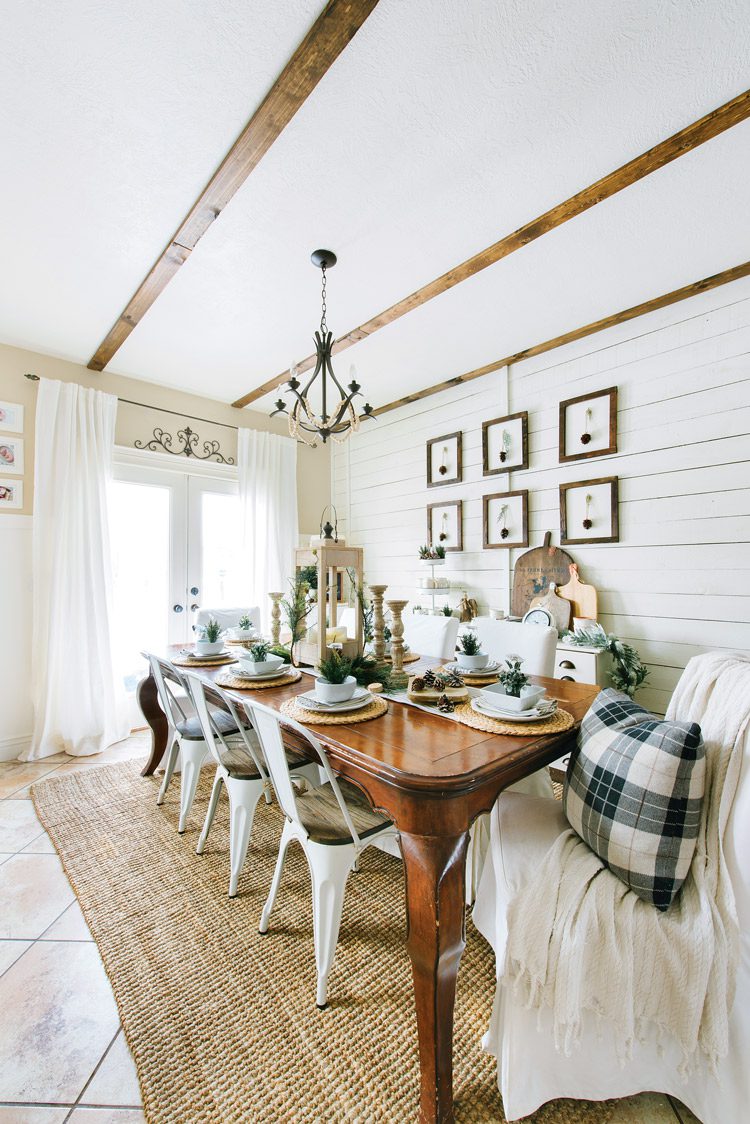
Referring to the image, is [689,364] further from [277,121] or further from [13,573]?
[13,573]

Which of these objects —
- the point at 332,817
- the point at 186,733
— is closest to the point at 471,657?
the point at 332,817

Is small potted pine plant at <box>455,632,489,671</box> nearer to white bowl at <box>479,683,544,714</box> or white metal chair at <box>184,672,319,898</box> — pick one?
white bowl at <box>479,683,544,714</box>

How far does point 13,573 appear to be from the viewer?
315 centimetres

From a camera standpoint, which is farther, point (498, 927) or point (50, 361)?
point (50, 361)

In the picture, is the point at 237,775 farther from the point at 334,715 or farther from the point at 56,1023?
the point at 56,1023

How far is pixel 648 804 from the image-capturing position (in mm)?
1055

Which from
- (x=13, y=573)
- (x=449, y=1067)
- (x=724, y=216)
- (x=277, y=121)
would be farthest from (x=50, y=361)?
(x=449, y=1067)

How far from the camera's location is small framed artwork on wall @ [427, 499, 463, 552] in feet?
12.3

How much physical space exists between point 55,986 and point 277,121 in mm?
2786

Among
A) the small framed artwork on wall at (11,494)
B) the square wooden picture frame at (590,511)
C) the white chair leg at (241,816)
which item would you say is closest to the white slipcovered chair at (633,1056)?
the white chair leg at (241,816)

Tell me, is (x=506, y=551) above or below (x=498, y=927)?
above

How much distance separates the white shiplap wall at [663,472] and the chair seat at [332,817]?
1.99 meters

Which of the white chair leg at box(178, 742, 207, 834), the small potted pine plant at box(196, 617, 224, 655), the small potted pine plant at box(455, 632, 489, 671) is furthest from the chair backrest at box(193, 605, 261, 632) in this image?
the small potted pine plant at box(455, 632, 489, 671)

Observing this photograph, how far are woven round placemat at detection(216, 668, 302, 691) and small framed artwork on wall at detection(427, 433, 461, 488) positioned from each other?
2360 millimetres
